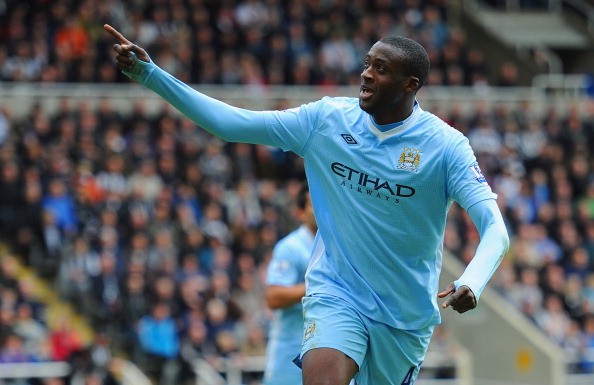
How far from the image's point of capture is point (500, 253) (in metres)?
5.92

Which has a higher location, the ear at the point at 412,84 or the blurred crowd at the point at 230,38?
the ear at the point at 412,84

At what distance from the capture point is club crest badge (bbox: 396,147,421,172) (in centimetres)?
631

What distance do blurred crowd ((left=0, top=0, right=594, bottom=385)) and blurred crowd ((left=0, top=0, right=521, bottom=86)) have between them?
0.12 feet

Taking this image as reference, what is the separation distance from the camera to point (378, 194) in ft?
20.8

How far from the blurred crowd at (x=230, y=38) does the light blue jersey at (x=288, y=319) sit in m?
11.8

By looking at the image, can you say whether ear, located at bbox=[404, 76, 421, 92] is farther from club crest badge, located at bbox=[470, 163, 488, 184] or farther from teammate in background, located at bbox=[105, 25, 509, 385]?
club crest badge, located at bbox=[470, 163, 488, 184]

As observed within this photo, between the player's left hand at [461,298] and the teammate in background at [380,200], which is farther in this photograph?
the teammate in background at [380,200]

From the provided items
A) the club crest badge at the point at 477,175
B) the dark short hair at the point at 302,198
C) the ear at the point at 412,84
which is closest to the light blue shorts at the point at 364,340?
the club crest badge at the point at 477,175

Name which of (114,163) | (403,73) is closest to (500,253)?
(403,73)

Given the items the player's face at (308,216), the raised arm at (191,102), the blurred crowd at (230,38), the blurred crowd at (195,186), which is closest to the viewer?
the raised arm at (191,102)

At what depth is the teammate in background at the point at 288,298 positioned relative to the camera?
8.38 metres

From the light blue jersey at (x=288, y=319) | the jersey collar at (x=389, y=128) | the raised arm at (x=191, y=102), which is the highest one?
the raised arm at (x=191, y=102)

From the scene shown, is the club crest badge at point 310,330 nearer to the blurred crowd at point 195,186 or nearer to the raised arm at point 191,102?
the raised arm at point 191,102

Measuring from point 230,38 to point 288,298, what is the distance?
1445 cm
